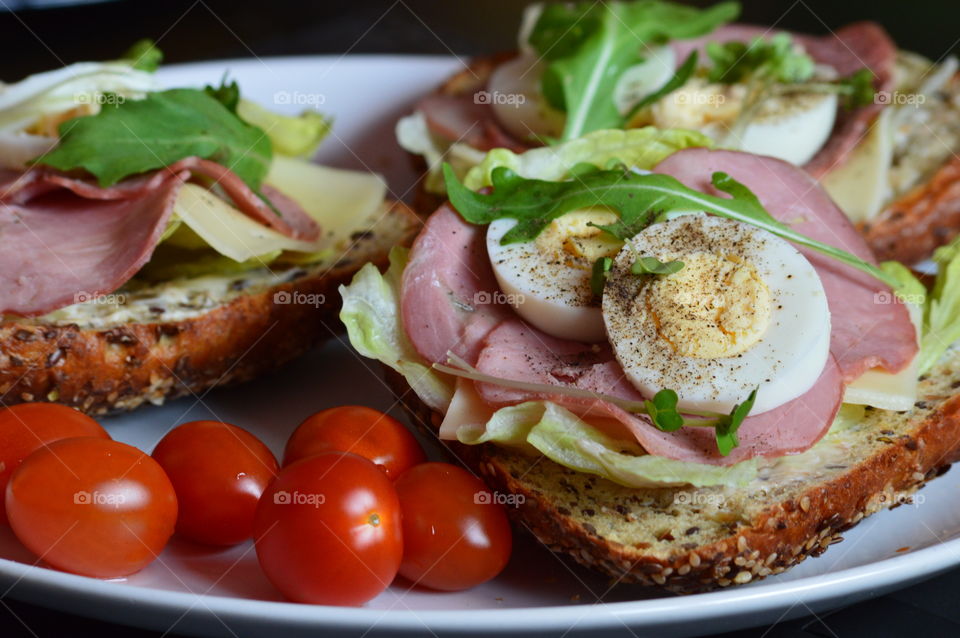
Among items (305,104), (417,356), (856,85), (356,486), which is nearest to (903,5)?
(856,85)

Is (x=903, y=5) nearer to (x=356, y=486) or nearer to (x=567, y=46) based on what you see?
(x=567, y=46)

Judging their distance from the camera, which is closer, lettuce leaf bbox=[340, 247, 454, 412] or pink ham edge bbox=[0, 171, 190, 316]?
lettuce leaf bbox=[340, 247, 454, 412]

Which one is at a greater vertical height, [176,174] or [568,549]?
[176,174]

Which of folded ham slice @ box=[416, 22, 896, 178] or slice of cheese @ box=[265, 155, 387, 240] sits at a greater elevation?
folded ham slice @ box=[416, 22, 896, 178]

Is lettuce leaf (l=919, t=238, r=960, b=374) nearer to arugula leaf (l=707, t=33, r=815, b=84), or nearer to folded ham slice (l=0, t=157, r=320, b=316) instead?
arugula leaf (l=707, t=33, r=815, b=84)

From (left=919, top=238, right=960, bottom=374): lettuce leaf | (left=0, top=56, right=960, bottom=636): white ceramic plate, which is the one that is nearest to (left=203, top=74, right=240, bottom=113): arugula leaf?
(left=0, top=56, right=960, bottom=636): white ceramic plate

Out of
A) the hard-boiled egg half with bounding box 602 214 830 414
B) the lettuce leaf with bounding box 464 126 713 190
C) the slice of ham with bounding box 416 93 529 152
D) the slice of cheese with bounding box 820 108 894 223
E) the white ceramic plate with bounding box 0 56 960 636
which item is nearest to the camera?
the white ceramic plate with bounding box 0 56 960 636

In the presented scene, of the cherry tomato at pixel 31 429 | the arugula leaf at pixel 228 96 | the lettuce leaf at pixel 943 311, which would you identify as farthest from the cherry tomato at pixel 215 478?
the lettuce leaf at pixel 943 311
